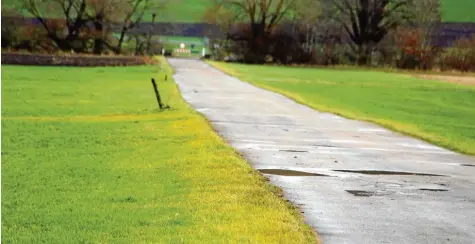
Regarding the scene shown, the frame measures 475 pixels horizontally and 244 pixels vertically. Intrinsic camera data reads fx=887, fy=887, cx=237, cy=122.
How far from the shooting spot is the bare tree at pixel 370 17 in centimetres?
9825

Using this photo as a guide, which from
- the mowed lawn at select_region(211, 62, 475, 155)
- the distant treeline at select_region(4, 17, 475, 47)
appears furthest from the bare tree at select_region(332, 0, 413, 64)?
the mowed lawn at select_region(211, 62, 475, 155)

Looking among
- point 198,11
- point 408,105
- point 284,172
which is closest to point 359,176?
point 284,172

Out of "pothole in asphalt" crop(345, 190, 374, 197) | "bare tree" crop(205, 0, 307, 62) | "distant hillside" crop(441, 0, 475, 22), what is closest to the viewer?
"pothole in asphalt" crop(345, 190, 374, 197)

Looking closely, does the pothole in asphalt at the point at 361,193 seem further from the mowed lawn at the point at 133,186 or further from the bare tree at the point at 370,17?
the bare tree at the point at 370,17

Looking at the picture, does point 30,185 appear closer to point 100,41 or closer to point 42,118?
point 42,118

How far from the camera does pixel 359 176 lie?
14.7 metres

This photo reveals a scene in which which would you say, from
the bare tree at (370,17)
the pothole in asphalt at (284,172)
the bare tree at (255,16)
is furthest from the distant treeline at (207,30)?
the pothole in asphalt at (284,172)

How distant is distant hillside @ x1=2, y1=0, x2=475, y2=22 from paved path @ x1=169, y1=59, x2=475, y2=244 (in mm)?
89368

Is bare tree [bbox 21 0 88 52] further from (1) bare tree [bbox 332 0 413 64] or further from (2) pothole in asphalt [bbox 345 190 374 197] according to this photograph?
(2) pothole in asphalt [bbox 345 190 374 197]

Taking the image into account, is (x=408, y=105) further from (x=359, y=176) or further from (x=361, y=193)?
(x=361, y=193)

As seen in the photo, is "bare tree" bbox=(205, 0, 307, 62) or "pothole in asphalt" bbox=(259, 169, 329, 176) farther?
"bare tree" bbox=(205, 0, 307, 62)

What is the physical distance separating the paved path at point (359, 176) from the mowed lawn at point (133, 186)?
0.54 m

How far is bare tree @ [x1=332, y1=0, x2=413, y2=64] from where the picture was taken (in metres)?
98.2

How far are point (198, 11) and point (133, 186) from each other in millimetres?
121657
